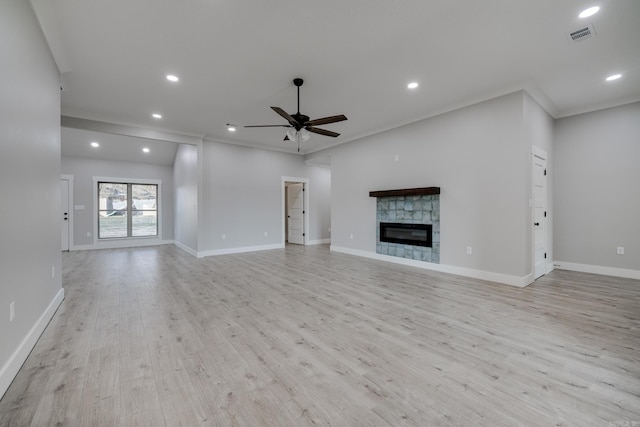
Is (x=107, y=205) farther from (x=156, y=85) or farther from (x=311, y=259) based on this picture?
(x=311, y=259)

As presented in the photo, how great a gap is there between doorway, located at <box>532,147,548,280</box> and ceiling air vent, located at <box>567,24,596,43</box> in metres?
1.71

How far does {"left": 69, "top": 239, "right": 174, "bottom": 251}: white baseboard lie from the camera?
7.78m

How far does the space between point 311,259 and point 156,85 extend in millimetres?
4209

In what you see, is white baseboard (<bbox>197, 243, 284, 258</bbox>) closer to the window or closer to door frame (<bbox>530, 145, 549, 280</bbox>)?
→ the window

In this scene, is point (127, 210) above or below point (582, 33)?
below

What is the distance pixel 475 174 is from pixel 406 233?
1663 mm

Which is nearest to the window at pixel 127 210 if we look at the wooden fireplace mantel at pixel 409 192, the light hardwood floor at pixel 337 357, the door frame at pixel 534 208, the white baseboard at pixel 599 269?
the light hardwood floor at pixel 337 357

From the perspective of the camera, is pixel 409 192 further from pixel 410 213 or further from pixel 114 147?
pixel 114 147

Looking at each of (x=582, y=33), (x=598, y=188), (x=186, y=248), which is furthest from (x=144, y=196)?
(x=598, y=188)

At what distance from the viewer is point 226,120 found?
213 inches

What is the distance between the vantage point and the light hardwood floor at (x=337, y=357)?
1.52m

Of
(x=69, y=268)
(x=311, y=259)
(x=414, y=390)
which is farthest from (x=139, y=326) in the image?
(x=69, y=268)

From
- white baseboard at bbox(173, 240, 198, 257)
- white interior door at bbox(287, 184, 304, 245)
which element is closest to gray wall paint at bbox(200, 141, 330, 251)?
white interior door at bbox(287, 184, 304, 245)

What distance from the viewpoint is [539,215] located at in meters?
4.39
